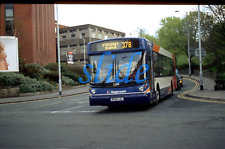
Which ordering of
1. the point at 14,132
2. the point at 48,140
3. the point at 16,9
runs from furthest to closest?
1. the point at 16,9
2. the point at 14,132
3. the point at 48,140

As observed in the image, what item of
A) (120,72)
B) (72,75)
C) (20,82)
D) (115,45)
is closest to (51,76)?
(72,75)

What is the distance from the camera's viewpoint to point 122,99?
1144cm

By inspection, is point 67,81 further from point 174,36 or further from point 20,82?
point 174,36

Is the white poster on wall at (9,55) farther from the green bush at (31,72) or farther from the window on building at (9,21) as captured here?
the window on building at (9,21)

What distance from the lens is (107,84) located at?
11594 mm

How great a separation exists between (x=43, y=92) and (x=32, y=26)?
46.1 ft

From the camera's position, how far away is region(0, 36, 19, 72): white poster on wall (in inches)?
1033

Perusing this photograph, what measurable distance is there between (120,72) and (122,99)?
3.57 feet

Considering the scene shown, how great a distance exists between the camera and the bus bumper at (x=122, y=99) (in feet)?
37.3

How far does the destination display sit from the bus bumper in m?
2.02

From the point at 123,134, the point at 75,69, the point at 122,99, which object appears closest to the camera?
the point at 123,134

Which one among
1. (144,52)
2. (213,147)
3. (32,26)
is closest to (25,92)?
(32,26)

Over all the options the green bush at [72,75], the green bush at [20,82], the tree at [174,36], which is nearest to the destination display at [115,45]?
the green bush at [20,82]

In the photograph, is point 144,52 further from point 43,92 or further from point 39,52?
point 39,52
